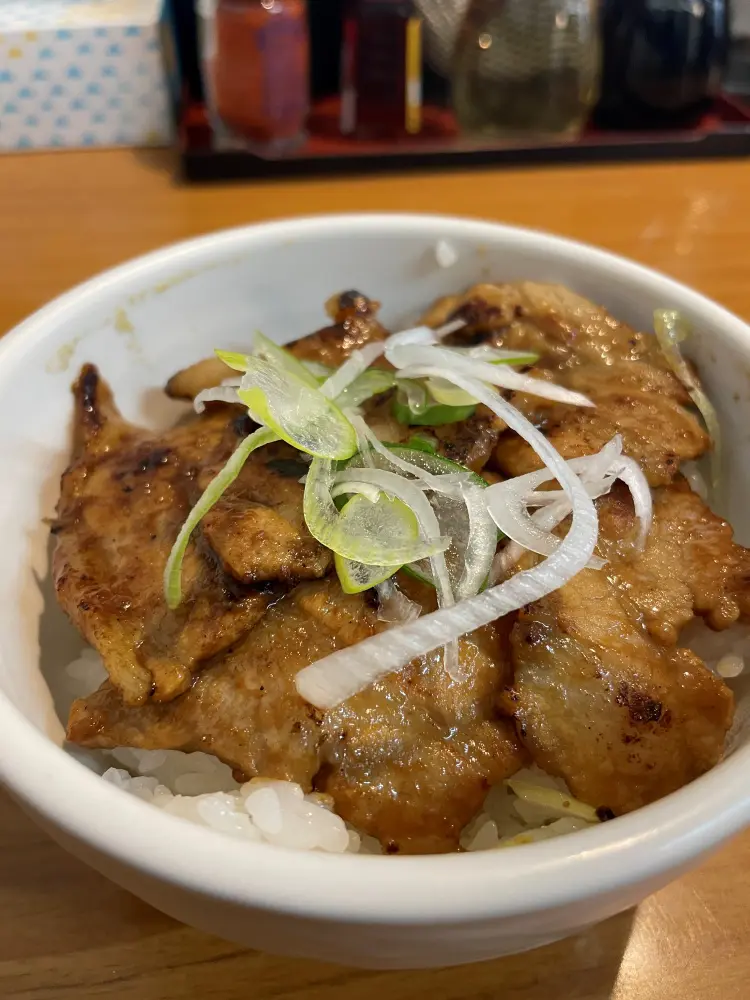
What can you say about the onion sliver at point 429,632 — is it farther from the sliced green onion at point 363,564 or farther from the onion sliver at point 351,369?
the onion sliver at point 351,369

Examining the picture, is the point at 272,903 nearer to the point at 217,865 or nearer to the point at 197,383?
the point at 217,865

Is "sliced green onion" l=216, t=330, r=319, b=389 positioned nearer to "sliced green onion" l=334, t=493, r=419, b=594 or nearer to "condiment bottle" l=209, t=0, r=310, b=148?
"sliced green onion" l=334, t=493, r=419, b=594

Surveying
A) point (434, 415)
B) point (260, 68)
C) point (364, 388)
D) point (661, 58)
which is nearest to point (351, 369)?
point (364, 388)

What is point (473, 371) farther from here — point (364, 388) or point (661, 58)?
point (661, 58)

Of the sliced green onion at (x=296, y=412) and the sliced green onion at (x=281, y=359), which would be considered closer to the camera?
the sliced green onion at (x=296, y=412)

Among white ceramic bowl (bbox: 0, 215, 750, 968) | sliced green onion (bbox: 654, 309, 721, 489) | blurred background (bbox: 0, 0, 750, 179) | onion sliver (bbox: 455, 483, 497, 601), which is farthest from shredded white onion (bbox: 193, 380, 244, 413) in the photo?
blurred background (bbox: 0, 0, 750, 179)

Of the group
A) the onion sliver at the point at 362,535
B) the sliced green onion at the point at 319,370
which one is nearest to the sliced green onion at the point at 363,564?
the onion sliver at the point at 362,535
